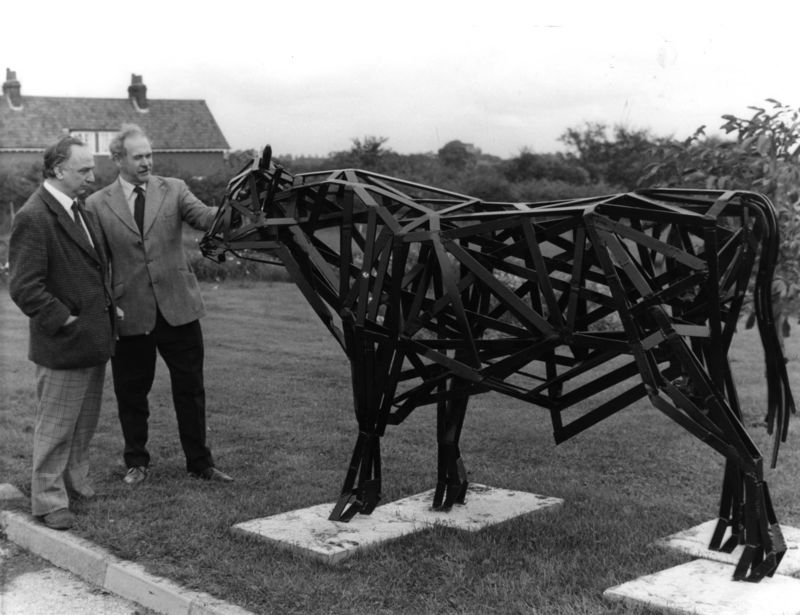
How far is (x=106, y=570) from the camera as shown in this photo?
5141 millimetres

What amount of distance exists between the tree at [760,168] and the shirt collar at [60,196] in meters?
4.26

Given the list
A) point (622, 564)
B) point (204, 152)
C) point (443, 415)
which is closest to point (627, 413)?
point (443, 415)

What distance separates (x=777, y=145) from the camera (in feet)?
23.1

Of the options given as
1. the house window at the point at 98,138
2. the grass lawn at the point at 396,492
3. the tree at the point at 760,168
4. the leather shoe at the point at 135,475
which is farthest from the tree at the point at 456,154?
the leather shoe at the point at 135,475

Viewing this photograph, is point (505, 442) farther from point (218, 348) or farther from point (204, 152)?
point (204, 152)

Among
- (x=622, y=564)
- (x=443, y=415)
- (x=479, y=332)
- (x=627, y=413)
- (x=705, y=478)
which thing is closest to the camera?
(x=622, y=564)

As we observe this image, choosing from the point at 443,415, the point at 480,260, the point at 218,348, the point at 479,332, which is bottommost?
the point at 218,348

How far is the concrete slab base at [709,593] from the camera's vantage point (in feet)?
14.2

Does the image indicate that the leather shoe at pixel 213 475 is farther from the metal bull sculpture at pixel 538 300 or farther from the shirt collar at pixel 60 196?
the shirt collar at pixel 60 196

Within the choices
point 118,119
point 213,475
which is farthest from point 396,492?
point 118,119

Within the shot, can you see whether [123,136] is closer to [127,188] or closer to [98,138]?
[127,188]

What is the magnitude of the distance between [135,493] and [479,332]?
266 centimetres

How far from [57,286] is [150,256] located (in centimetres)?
83

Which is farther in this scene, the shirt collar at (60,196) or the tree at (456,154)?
the tree at (456,154)
